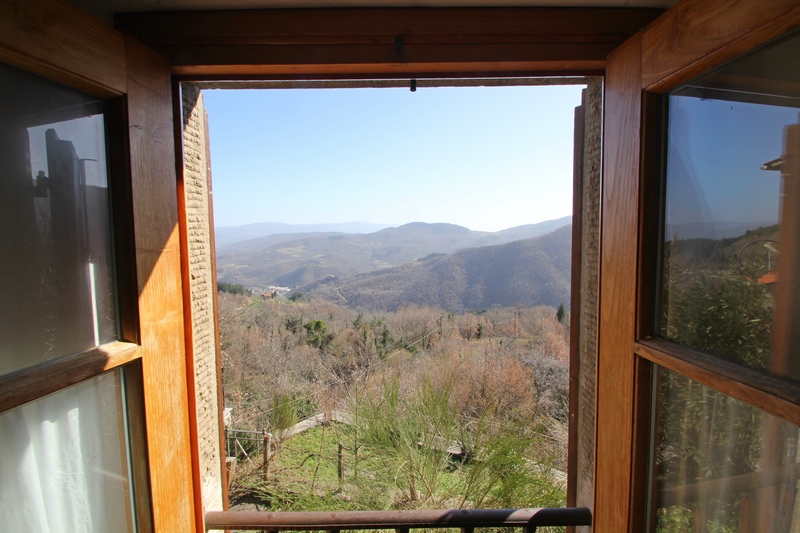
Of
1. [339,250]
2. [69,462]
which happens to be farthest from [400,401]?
[339,250]

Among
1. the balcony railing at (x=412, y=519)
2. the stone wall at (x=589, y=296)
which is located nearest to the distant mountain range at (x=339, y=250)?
the stone wall at (x=589, y=296)

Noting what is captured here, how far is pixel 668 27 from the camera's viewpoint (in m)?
0.72

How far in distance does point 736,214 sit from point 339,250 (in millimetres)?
24665

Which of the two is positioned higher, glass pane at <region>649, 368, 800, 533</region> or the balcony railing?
glass pane at <region>649, 368, 800, 533</region>

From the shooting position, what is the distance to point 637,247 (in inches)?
31.4

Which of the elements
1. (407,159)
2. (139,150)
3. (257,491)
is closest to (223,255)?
(407,159)

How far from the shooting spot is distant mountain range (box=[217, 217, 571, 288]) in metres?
20.3

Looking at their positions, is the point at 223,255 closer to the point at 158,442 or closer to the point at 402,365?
the point at 402,365

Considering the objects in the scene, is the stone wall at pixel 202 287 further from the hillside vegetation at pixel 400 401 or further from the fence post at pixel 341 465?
the fence post at pixel 341 465

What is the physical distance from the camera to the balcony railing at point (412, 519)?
119cm

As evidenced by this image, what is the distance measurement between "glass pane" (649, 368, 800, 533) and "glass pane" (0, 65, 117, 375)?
121 cm

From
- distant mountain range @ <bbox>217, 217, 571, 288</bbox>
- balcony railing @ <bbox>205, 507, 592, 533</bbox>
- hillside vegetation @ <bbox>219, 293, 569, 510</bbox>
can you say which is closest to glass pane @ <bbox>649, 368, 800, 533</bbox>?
balcony railing @ <bbox>205, 507, 592, 533</bbox>

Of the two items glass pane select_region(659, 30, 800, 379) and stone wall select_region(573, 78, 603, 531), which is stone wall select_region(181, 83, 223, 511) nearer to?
stone wall select_region(573, 78, 603, 531)

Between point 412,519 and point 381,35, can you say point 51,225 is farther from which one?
point 412,519
